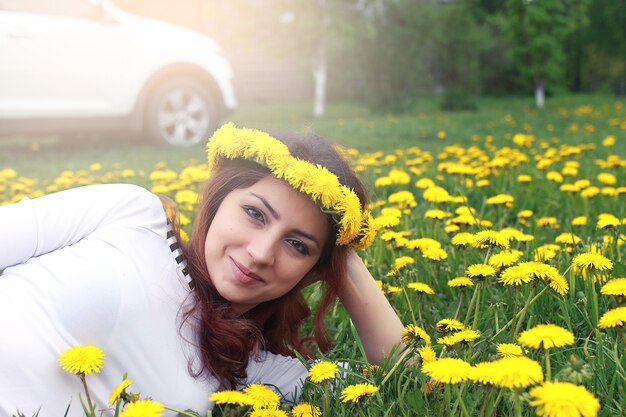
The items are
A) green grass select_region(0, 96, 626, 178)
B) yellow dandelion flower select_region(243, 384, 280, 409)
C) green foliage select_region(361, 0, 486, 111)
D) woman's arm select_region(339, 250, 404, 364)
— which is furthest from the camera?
green foliage select_region(361, 0, 486, 111)

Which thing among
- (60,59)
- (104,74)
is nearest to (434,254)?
(60,59)

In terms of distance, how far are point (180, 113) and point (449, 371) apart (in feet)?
22.3

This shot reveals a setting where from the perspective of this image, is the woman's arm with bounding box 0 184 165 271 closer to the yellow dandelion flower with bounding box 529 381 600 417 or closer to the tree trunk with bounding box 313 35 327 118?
the yellow dandelion flower with bounding box 529 381 600 417

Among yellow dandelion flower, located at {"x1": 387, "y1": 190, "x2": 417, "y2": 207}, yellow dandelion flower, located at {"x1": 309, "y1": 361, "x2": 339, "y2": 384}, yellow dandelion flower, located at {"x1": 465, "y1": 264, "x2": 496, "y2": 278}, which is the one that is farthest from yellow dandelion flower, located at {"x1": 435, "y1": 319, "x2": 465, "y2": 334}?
yellow dandelion flower, located at {"x1": 387, "y1": 190, "x2": 417, "y2": 207}

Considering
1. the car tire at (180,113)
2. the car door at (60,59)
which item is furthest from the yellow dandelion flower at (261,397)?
the car tire at (180,113)

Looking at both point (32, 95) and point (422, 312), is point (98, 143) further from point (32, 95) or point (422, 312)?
point (422, 312)

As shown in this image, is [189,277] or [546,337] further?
[189,277]

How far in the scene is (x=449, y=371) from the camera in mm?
1110

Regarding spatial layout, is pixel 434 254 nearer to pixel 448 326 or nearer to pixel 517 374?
pixel 448 326

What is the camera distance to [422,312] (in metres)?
2.14

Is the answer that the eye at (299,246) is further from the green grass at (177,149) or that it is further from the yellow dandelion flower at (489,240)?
the green grass at (177,149)

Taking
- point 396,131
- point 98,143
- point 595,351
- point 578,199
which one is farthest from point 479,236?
point 396,131

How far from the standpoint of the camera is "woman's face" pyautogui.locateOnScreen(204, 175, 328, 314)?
1.60m

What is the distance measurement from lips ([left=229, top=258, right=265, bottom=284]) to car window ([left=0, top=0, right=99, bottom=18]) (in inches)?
225
